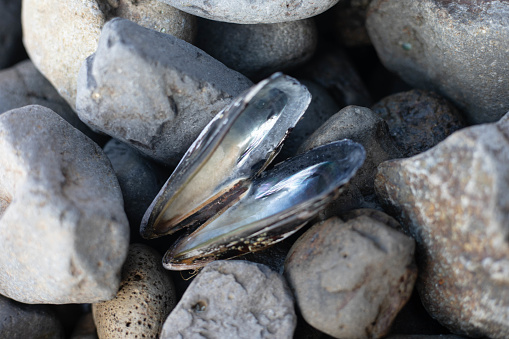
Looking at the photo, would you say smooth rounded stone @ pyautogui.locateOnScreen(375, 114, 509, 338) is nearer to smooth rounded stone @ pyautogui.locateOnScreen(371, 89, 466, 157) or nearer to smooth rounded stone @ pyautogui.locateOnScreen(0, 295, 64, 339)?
smooth rounded stone @ pyautogui.locateOnScreen(371, 89, 466, 157)

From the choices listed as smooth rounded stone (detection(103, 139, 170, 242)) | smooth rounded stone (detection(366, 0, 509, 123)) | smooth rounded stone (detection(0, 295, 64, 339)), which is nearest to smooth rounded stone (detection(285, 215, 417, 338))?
smooth rounded stone (detection(103, 139, 170, 242))

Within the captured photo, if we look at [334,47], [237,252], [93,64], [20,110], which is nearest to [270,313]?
[237,252]

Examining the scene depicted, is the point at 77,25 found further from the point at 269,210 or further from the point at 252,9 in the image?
the point at 269,210

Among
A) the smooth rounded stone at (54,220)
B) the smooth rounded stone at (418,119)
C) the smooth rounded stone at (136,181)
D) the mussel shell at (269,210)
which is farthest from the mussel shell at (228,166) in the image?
the smooth rounded stone at (418,119)

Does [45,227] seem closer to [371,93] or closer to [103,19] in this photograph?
[103,19]

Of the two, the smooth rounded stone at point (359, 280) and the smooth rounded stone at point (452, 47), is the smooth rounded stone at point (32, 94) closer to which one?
the smooth rounded stone at point (359, 280)

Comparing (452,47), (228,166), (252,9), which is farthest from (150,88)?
(452,47)
